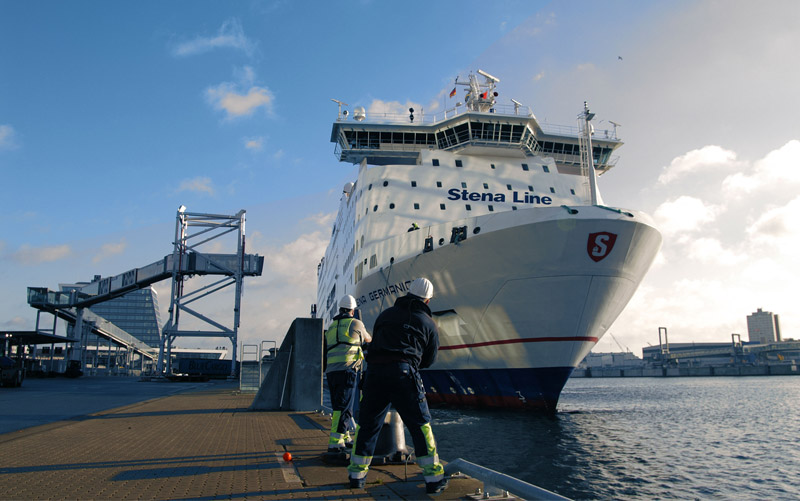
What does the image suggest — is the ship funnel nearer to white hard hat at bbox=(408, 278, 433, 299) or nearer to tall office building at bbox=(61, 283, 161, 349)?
white hard hat at bbox=(408, 278, 433, 299)

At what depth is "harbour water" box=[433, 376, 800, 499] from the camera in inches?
272

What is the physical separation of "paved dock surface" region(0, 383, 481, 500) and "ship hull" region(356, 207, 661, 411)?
285 inches

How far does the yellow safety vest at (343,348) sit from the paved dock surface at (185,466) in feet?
2.83

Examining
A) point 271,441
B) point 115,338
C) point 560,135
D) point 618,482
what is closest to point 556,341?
point 618,482

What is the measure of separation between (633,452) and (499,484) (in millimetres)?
7513

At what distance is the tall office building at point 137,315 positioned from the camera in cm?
11869

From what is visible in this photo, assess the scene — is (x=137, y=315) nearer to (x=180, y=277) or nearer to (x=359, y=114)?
(x=180, y=277)

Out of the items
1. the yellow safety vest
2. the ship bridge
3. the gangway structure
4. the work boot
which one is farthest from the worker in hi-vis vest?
the gangway structure

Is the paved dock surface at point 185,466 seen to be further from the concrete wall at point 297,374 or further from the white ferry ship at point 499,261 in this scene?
the white ferry ship at point 499,261

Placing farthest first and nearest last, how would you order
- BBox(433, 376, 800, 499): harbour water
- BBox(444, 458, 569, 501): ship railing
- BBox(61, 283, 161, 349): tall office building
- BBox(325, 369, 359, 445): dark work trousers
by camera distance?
BBox(61, 283, 161, 349): tall office building < BBox(433, 376, 800, 499): harbour water < BBox(325, 369, 359, 445): dark work trousers < BBox(444, 458, 569, 501): ship railing

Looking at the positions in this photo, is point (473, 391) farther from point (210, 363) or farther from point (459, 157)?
point (210, 363)

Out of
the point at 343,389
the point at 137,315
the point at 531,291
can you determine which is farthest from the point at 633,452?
the point at 137,315

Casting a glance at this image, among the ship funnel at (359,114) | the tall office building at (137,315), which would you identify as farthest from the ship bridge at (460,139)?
Answer: the tall office building at (137,315)

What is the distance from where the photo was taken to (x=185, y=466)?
426cm
